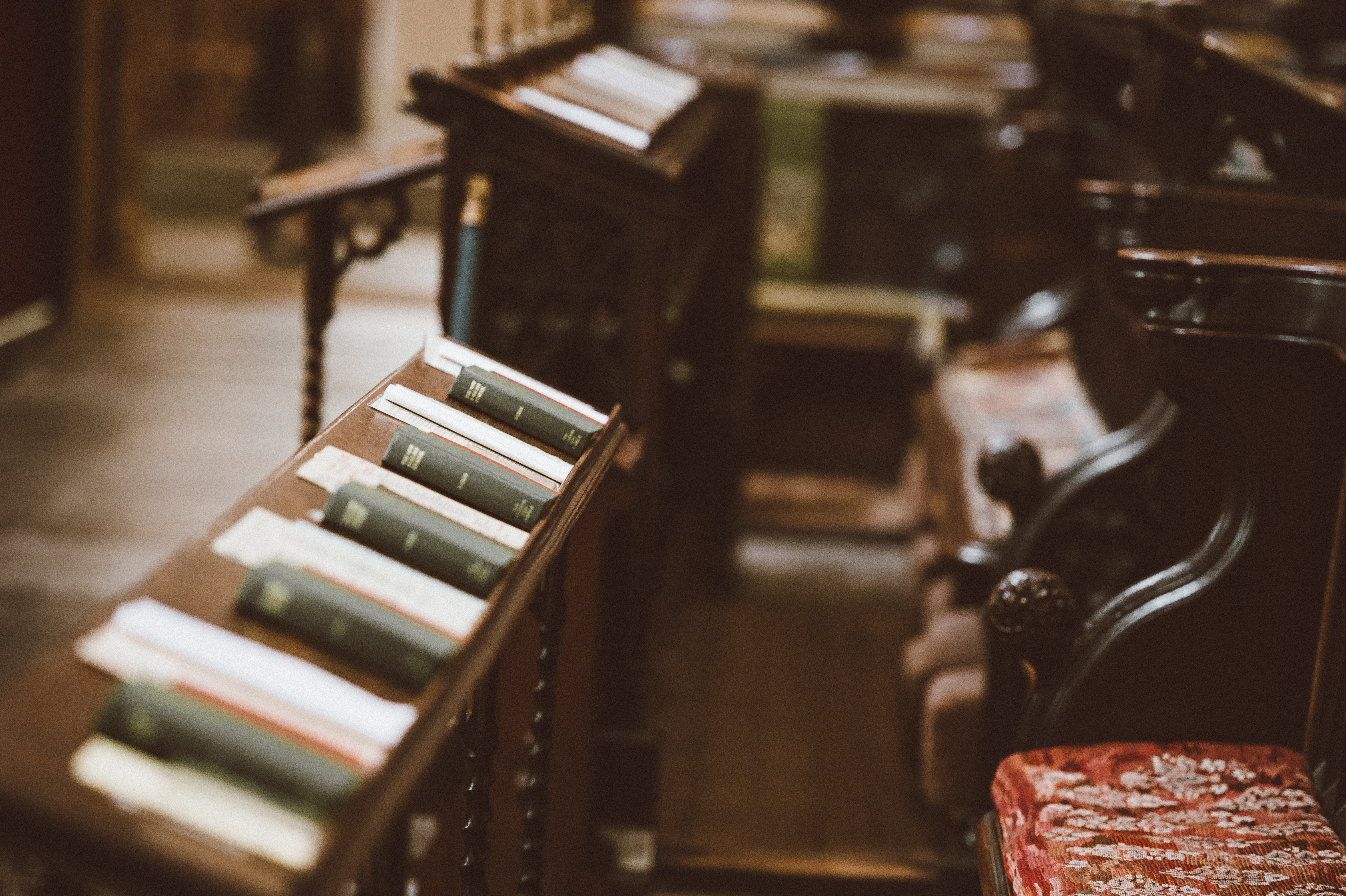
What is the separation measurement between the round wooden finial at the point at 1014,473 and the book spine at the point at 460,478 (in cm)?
116

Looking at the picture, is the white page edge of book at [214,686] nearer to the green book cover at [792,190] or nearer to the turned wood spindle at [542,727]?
the turned wood spindle at [542,727]

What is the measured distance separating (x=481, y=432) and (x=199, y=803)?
0.60 m

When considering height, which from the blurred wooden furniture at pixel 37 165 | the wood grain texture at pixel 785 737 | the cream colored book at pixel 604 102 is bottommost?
the wood grain texture at pixel 785 737

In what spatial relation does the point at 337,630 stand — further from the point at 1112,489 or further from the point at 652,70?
the point at 652,70

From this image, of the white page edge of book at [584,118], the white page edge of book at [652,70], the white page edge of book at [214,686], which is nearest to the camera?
the white page edge of book at [214,686]

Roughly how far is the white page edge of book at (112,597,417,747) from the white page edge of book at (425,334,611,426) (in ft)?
1.84

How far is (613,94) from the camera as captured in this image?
249 centimetres

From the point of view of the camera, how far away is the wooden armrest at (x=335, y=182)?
220 cm

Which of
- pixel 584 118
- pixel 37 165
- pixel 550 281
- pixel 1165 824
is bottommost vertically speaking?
pixel 37 165

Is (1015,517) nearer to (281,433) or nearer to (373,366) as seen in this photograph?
(281,433)

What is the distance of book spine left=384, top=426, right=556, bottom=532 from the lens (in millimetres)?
1139

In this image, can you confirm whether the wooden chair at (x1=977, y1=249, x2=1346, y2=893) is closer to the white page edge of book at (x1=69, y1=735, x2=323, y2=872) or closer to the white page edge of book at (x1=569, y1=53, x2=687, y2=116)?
the white page edge of book at (x1=69, y1=735, x2=323, y2=872)

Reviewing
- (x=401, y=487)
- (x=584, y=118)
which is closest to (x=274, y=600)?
(x=401, y=487)

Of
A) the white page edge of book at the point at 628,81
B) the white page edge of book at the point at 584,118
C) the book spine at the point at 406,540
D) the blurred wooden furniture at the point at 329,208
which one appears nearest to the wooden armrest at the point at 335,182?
the blurred wooden furniture at the point at 329,208
